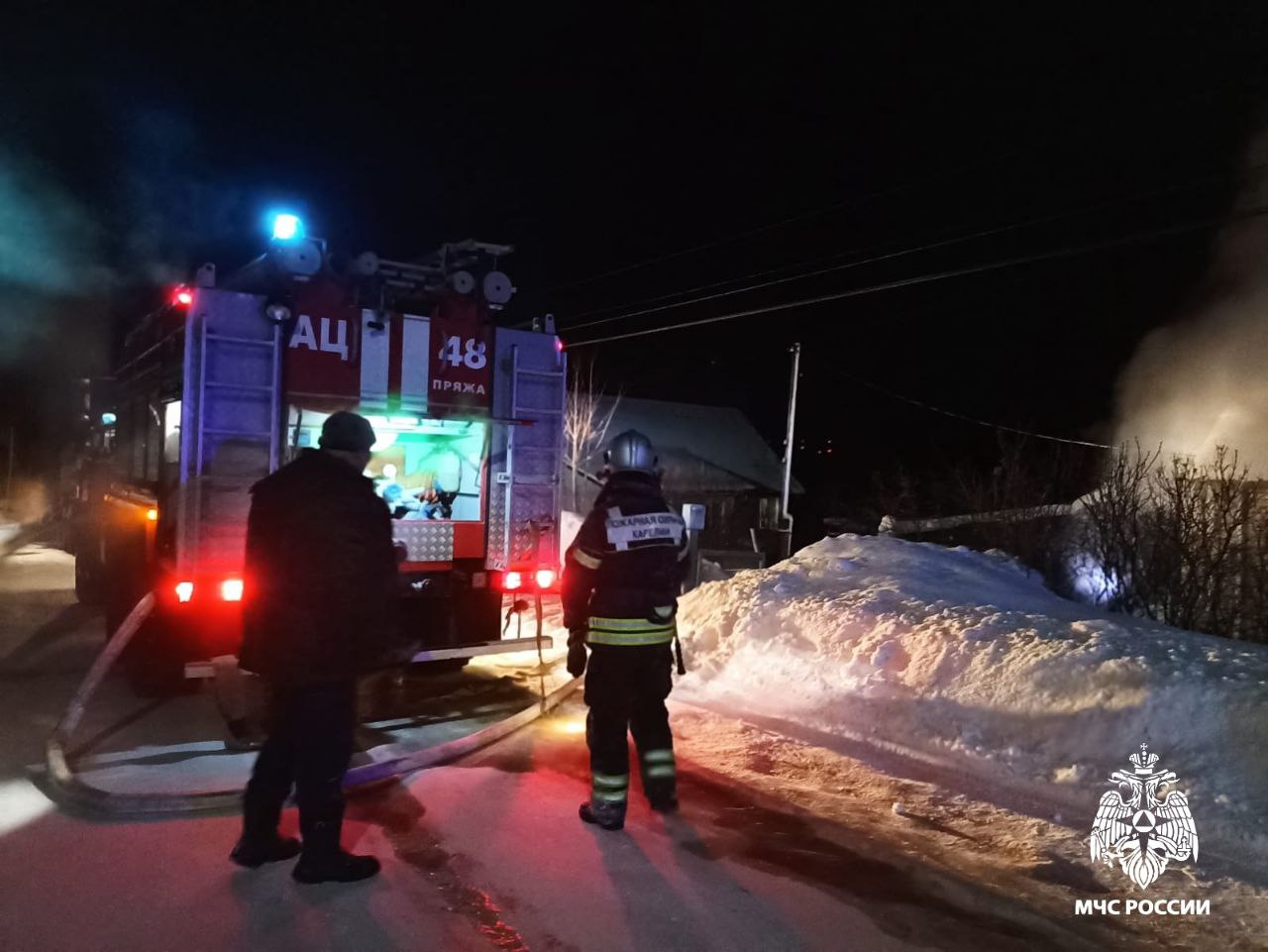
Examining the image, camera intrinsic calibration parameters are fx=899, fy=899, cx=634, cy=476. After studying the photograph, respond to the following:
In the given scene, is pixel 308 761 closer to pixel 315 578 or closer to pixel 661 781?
pixel 315 578

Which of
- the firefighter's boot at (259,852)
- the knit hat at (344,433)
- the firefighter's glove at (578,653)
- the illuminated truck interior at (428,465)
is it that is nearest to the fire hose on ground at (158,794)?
the firefighter's boot at (259,852)

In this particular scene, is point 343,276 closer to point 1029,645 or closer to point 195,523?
point 195,523

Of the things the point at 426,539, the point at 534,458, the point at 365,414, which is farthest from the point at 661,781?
the point at 365,414

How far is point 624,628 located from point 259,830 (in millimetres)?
1839

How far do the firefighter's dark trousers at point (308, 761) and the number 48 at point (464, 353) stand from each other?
3694mm

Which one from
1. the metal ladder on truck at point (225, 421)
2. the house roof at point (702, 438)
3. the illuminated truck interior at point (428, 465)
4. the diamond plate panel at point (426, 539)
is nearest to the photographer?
the metal ladder on truck at point (225, 421)

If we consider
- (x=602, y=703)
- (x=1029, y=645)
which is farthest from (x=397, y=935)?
(x=1029, y=645)

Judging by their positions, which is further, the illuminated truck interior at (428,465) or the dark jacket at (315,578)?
the illuminated truck interior at (428,465)

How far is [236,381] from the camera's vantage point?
20.0 feet

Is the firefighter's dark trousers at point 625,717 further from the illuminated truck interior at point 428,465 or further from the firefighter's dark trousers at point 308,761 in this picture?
the illuminated truck interior at point 428,465

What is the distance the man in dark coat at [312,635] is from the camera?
365 centimetres

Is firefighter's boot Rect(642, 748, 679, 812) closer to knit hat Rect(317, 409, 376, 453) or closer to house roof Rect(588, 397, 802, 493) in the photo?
knit hat Rect(317, 409, 376, 453)

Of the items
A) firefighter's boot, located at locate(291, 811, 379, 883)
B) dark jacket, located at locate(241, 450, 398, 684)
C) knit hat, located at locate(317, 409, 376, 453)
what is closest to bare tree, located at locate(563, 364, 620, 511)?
knit hat, located at locate(317, 409, 376, 453)

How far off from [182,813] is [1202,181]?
9561 mm
